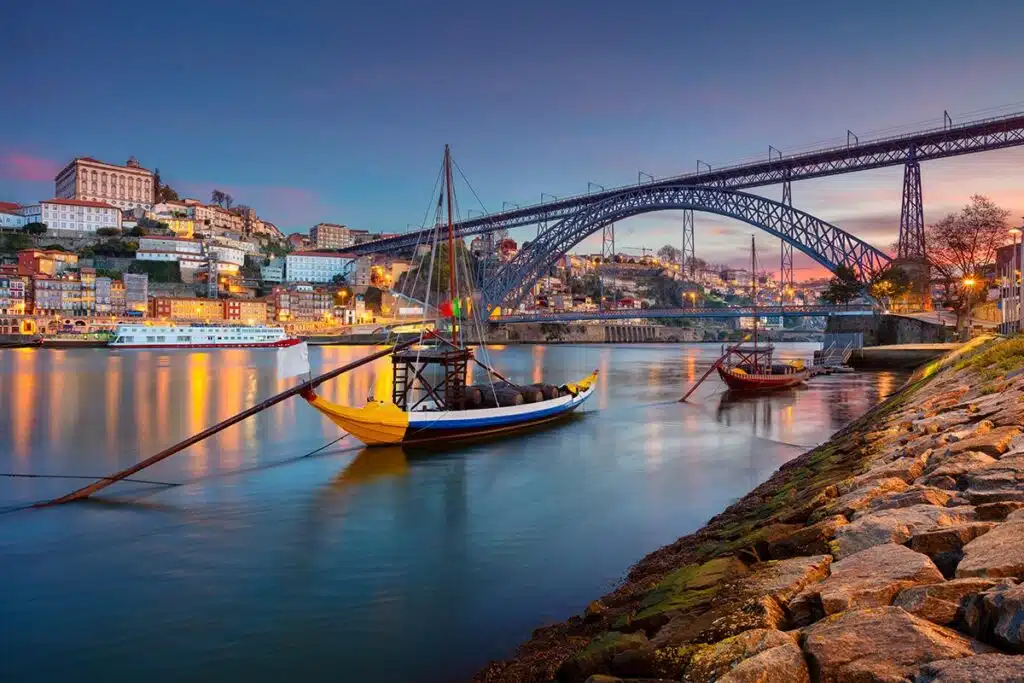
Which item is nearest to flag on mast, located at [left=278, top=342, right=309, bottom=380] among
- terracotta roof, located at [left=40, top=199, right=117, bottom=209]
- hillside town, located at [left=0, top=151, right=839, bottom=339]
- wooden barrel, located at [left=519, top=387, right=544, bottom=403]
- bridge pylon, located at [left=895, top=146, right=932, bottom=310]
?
wooden barrel, located at [left=519, top=387, right=544, bottom=403]

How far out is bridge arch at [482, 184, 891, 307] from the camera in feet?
160

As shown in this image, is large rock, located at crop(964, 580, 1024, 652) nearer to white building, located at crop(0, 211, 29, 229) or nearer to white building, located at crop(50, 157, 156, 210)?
white building, located at crop(0, 211, 29, 229)

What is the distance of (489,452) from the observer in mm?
15578

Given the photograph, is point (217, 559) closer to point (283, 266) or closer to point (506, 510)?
point (506, 510)

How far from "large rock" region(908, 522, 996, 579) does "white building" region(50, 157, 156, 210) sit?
5614 inches

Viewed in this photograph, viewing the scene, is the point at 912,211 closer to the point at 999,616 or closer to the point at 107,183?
the point at 999,616

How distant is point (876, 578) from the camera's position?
349 cm

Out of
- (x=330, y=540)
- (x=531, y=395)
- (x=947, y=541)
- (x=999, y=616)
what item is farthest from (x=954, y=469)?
(x=531, y=395)

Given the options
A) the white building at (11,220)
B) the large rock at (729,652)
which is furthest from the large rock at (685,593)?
the white building at (11,220)

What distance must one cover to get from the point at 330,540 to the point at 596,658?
19.0 feet

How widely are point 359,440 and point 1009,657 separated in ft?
49.8

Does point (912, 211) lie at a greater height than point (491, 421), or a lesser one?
greater

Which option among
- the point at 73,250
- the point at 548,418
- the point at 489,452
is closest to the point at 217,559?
the point at 489,452

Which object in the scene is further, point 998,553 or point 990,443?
point 990,443
